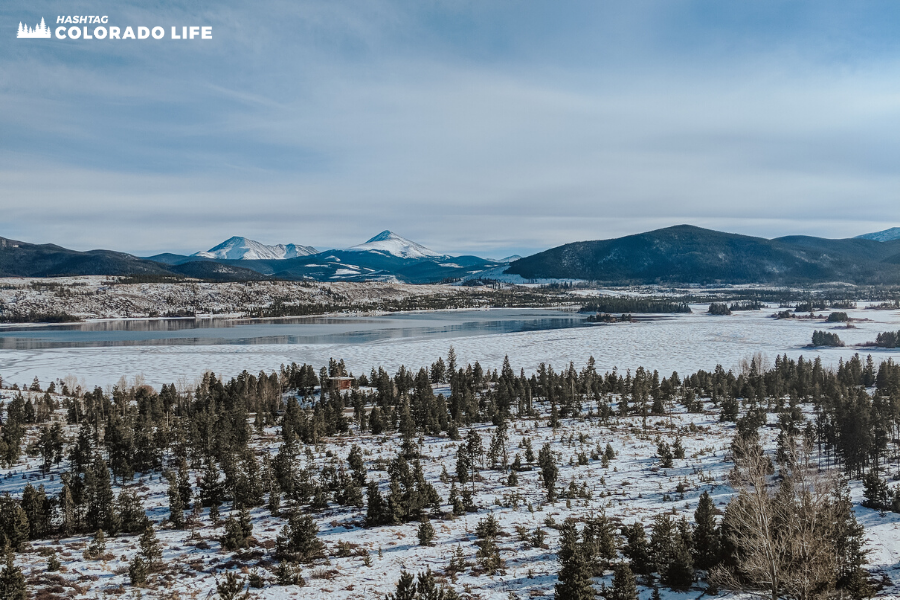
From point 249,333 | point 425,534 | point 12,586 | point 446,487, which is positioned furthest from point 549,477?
point 249,333

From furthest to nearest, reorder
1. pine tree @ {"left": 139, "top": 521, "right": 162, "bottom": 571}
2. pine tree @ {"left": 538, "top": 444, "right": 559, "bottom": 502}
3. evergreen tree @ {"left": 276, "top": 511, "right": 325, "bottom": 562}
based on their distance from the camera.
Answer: pine tree @ {"left": 538, "top": 444, "right": 559, "bottom": 502} < evergreen tree @ {"left": 276, "top": 511, "right": 325, "bottom": 562} < pine tree @ {"left": 139, "top": 521, "right": 162, "bottom": 571}

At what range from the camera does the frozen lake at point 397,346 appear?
2933 inches

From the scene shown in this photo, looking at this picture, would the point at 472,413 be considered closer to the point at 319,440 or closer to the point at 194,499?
the point at 319,440

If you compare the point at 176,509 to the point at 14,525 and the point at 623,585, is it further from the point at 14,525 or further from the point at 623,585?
the point at 623,585

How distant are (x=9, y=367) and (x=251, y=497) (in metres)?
66.5

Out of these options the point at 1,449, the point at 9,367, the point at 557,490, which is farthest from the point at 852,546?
the point at 9,367

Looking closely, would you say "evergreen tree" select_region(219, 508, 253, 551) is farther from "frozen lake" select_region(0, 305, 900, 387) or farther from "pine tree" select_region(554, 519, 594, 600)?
"frozen lake" select_region(0, 305, 900, 387)

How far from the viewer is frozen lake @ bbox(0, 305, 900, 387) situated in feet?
244

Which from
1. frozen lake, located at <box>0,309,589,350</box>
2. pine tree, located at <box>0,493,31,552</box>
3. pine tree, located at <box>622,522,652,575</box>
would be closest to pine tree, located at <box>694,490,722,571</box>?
pine tree, located at <box>622,522,652,575</box>

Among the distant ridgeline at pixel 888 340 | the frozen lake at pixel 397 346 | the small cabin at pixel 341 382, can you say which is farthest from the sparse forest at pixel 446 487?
the distant ridgeline at pixel 888 340

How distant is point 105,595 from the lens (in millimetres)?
17562

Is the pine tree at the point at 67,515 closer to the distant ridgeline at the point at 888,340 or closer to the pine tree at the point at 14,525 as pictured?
the pine tree at the point at 14,525

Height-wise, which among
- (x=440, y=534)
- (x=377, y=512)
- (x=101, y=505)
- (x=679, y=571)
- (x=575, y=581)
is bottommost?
(x=440, y=534)

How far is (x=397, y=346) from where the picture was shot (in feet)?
315
